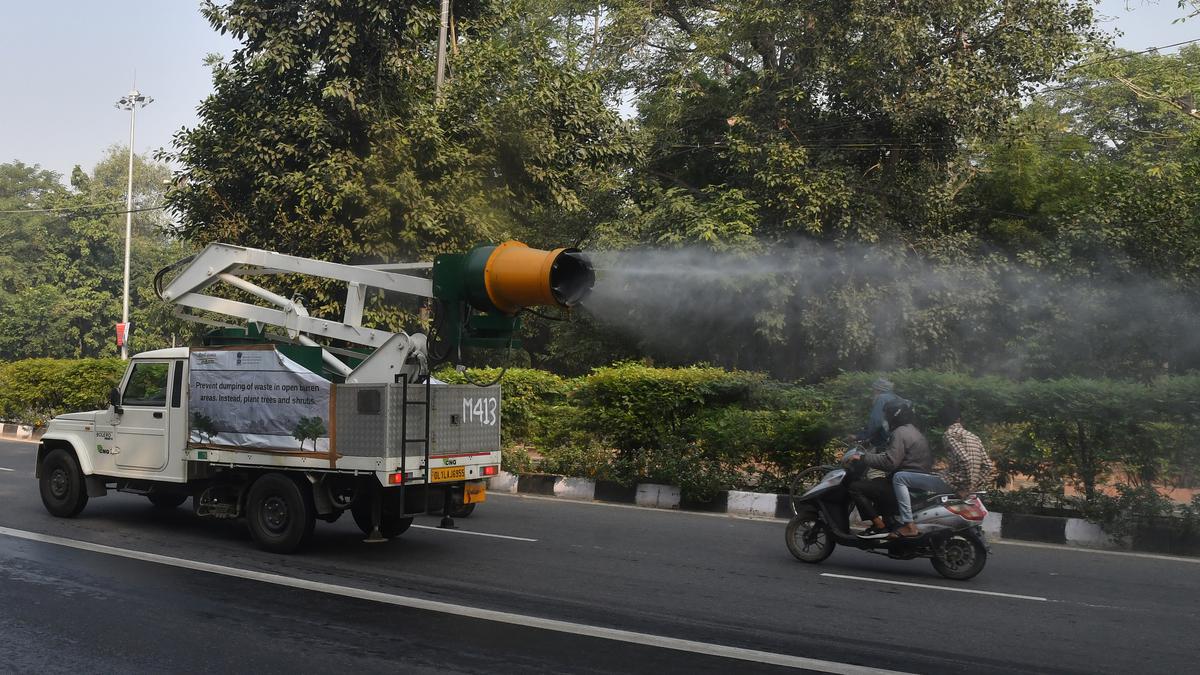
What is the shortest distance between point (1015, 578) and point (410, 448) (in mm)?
5517

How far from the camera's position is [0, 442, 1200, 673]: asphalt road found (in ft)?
19.5

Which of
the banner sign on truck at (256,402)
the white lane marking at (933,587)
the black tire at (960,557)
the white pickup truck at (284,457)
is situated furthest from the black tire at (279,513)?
the black tire at (960,557)

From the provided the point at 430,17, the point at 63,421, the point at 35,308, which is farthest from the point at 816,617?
the point at 35,308

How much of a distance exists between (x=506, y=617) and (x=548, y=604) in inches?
21.5

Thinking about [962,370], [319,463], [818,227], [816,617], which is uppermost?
[818,227]

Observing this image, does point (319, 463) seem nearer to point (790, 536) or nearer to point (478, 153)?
point (790, 536)

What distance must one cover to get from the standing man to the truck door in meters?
7.00

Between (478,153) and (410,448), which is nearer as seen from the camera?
(410,448)

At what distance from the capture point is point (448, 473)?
8.92m

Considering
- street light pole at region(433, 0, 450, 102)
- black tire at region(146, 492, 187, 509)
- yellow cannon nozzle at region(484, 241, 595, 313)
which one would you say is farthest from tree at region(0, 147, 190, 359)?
yellow cannon nozzle at region(484, 241, 595, 313)

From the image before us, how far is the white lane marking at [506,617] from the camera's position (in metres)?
5.95

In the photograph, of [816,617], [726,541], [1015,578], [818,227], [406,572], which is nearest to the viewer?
[816,617]

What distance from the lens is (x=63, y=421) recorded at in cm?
1078

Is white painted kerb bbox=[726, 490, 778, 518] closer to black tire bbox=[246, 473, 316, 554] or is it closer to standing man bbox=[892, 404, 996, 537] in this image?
standing man bbox=[892, 404, 996, 537]
